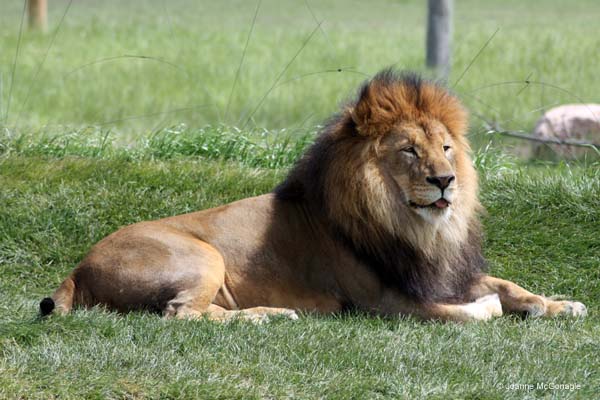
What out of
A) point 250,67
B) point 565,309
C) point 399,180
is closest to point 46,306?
point 399,180

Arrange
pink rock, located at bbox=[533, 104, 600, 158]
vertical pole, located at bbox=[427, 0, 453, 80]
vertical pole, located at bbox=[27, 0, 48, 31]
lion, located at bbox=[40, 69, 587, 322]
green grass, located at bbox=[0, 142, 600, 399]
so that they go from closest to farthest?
green grass, located at bbox=[0, 142, 600, 399], lion, located at bbox=[40, 69, 587, 322], pink rock, located at bbox=[533, 104, 600, 158], vertical pole, located at bbox=[427, 0, 453, 80], vertical pole, located at bbox=[27, 0, 48, 31]

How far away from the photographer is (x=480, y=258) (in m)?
5.85

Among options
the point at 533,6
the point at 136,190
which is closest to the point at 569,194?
the point at 136,190

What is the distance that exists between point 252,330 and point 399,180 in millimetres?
1061

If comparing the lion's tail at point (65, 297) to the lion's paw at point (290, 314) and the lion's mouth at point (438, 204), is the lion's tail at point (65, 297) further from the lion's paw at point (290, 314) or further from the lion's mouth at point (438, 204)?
the lion's mouth at point (438, 204)

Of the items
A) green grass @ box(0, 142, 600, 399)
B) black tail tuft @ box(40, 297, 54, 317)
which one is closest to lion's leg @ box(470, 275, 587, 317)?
green grass @ box(0, 142, 600, 399)

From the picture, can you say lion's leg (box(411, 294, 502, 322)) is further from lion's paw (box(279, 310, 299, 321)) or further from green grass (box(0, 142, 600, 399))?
lion's paw (box(279, 310, 299, 321))

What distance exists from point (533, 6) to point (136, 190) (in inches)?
801

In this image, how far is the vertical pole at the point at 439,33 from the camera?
1224 centimetres

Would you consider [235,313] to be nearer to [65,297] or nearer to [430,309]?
[65,297]

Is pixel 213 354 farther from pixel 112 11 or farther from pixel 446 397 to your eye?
pixel 112 11

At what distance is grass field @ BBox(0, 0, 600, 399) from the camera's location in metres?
4.44

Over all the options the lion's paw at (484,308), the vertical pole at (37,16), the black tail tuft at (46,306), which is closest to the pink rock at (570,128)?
the lion's paw at (484,308)

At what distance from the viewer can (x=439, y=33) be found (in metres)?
12.4
